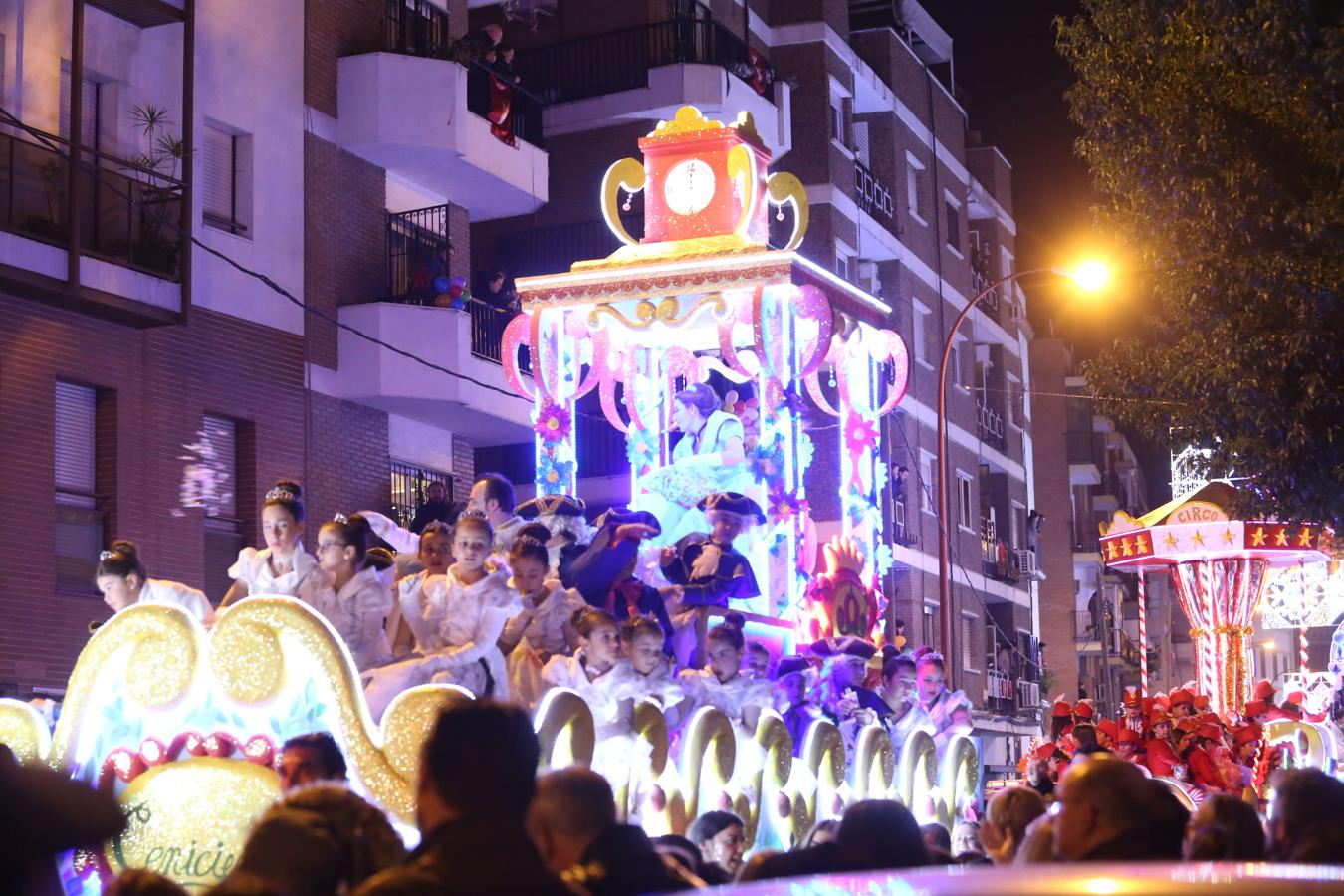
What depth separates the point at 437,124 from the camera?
22.7 metres

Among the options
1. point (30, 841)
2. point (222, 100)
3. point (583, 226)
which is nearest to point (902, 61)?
point (583, 226)

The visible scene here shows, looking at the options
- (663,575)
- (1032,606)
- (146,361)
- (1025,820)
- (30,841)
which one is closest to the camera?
(30,841)

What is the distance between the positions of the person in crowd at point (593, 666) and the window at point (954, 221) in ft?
102

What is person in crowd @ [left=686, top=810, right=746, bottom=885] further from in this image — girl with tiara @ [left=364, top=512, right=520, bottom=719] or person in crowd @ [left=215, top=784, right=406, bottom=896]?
person in crowd @ [left=215, top=784, right=406, bottom=896]

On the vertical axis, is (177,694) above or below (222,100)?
below

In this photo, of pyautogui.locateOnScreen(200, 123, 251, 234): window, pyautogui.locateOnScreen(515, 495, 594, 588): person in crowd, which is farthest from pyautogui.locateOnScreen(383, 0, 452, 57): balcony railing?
pyautogui.locateOnScreen(515, 495, 594, 588): person in crowd

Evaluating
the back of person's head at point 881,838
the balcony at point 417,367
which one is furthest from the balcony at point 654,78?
the back of person's head at point 881,838

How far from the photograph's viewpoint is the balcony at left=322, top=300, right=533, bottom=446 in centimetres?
2238

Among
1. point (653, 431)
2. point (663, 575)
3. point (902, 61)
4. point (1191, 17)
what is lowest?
point (663, 575)

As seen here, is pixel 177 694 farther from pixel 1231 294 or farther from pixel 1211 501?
pixel 1211 501

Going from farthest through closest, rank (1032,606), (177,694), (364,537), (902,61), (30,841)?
1. (1032,606)
2. (902,61)
3. (364,537)
4. (177,694)
5. (30,841)

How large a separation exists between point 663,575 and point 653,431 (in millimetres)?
4265

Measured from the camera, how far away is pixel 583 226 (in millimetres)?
30281

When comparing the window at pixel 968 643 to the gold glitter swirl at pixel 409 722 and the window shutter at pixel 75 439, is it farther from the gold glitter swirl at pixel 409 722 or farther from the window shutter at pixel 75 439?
the gold glitter swirl at pixel 409 722
